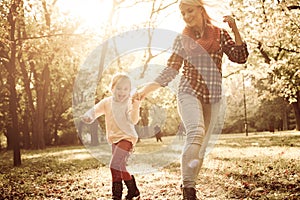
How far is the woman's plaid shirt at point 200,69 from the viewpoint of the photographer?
179 inches

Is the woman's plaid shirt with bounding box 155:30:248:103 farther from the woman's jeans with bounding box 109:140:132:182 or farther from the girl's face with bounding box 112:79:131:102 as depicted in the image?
the woman's jeans with bounding box 109:140:132:182

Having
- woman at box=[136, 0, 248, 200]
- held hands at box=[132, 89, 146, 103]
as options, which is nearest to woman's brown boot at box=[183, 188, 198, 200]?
woman at box=[136, 0, 248, 200]

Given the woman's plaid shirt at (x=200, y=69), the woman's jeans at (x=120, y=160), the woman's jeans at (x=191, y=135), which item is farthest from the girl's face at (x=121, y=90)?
the woman's jeans at (x=191, y=135)

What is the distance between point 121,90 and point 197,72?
5.30ft

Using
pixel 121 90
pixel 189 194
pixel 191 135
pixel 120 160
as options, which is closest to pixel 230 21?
pixel 191 135

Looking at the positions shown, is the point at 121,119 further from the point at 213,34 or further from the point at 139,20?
the point at 139,20

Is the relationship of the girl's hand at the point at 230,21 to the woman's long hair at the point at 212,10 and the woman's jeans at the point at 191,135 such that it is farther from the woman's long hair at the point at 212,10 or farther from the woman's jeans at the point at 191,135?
the woman's jeans at the point at 191,135

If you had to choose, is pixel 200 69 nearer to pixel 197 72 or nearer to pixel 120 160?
pixel 197 72

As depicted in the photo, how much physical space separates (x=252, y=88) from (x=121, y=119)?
6041 centimetres

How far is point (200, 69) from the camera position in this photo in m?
4.57

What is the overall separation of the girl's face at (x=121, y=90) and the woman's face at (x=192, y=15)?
5.18 ft

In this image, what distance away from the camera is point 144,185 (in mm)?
7422

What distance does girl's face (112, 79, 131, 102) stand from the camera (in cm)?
585

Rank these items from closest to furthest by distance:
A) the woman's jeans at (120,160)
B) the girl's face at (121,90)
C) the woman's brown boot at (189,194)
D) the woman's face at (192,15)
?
the woman's brown boot at (189,194) → the woman's face at (192,15) → the woman's jeans at (120,160) → the girl's face at (121,90)
